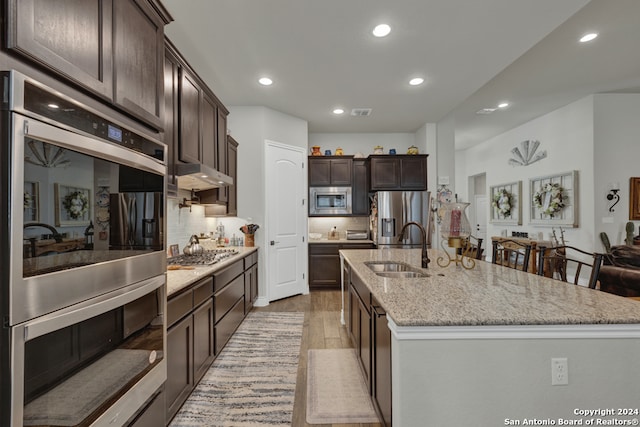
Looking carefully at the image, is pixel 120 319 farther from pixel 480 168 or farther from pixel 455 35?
pixel 480 168

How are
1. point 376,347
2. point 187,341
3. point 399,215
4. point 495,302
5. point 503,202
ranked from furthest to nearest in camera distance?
point 503,202 < point 399,215 < point 187,341 < point 376,347 < point 495,302

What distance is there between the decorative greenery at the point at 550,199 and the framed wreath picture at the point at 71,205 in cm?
661

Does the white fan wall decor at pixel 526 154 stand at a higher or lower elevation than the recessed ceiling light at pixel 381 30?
lower

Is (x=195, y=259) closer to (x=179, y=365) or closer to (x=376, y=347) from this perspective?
(x=179, y=365)

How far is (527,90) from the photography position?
4.38m

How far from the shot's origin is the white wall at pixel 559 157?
4.68m

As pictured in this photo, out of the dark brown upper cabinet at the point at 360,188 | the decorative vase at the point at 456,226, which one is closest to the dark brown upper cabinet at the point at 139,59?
the decorative vase at the point at 456,226

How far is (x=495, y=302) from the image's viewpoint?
130 cm

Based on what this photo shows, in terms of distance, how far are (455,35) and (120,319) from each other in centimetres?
314

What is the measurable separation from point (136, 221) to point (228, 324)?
190 cm

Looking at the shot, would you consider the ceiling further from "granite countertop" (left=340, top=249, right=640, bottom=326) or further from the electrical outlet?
the electrical outlet

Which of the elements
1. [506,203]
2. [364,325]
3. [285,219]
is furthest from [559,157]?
[364,325]

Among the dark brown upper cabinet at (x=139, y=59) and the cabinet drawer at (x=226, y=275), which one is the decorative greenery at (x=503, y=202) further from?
the dark brown upper cabinet at (x=139, y=59)

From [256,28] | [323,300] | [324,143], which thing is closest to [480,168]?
[324,143]
